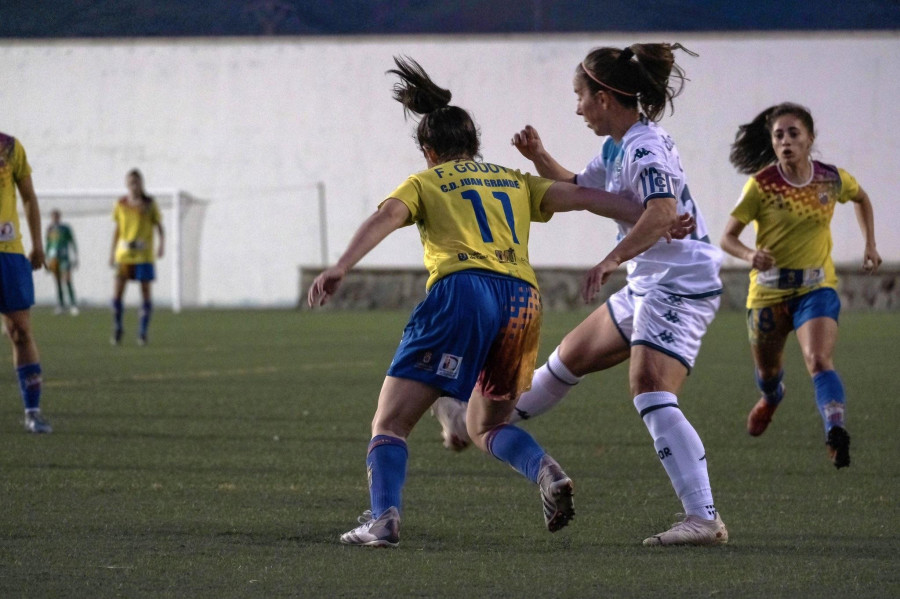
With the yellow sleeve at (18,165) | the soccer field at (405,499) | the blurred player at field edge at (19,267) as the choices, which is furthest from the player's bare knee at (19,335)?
the yellow sleeve at (18,165)

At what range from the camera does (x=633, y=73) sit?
479 cm

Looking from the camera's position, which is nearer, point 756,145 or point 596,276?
point 596,276

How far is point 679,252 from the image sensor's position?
16.2 feet

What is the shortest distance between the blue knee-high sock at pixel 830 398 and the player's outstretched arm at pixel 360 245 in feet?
9.43

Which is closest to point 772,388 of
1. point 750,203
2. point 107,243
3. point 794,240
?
point 794,240

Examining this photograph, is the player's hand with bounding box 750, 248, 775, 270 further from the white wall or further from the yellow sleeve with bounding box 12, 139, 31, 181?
the white wall

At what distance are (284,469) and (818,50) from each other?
22.1 metres

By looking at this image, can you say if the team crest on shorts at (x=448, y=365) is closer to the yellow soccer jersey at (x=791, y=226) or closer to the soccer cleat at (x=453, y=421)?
the soccer cleat at (x=453, y=421)

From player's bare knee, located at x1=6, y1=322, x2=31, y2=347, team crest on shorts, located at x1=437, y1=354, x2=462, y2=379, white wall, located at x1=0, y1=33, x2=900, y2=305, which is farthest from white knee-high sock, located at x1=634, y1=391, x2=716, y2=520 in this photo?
white wall, located at x1=0, y1=33, x2=900, y2=305

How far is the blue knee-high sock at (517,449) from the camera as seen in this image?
4492mm

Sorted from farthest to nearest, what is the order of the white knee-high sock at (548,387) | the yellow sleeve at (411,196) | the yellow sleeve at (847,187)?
1. the yellow sleeve at (847,187)
2. the white knee-high sock at (548,387)
3. the yellow sleeve at (411,196)

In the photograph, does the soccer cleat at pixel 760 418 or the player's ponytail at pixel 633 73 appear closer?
the player's ponytail at pixel 633 73

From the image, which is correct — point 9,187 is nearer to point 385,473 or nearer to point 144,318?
point 385,473

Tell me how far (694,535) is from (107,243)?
23494 millimetres
